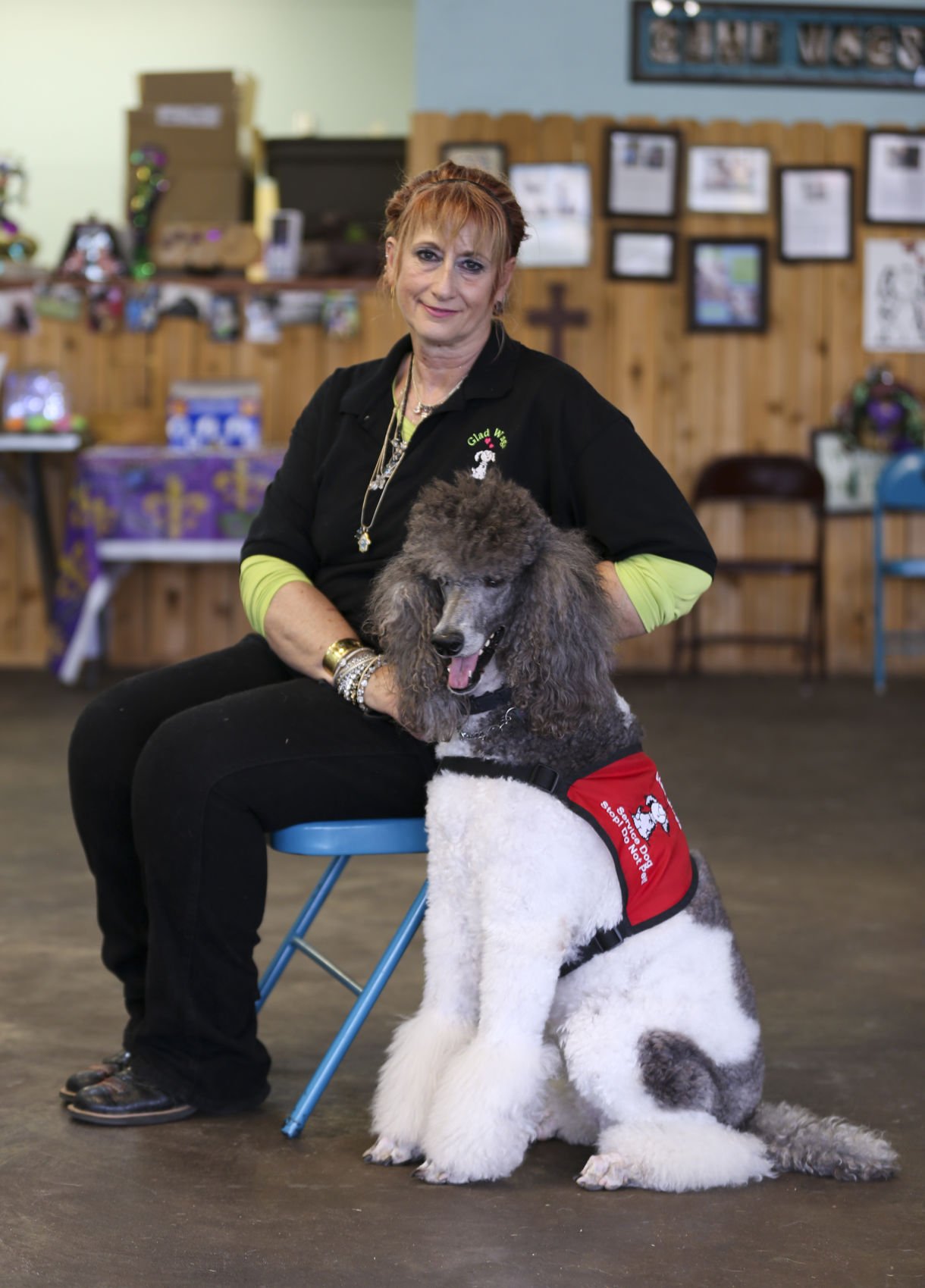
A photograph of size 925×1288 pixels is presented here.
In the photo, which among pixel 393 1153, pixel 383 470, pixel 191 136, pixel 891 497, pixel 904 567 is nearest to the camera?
pixel 393 1153

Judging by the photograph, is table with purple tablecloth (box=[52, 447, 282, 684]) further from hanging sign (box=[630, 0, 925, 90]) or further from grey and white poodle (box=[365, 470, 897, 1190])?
grey and white poodle (box=[365, 470, 897, 1190])

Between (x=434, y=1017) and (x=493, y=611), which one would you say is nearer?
(x=493, y=611)

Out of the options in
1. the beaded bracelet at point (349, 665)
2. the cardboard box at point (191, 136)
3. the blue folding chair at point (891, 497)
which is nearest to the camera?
the beaded bracelet at point (349, 665)

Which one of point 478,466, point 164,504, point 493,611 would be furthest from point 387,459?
point 164,504

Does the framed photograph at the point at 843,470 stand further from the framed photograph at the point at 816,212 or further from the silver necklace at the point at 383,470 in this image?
the silver necklace at the point at 383,470

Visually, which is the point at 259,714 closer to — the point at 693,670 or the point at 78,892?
the point at 78,892

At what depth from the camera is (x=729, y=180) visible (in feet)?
23.0

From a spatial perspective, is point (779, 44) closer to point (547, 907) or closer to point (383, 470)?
point (383, 470)

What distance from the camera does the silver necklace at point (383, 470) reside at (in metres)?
2.29

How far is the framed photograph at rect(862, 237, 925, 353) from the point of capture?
7059mm

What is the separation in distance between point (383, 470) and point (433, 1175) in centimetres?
98

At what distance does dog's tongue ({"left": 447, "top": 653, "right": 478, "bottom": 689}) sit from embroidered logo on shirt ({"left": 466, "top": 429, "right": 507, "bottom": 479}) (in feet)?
1.33

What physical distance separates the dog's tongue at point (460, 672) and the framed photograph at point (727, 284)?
546 cm

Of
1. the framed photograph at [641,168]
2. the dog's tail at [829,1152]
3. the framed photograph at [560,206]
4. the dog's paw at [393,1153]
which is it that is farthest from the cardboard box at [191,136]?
the dog's tail at [829,1152]
